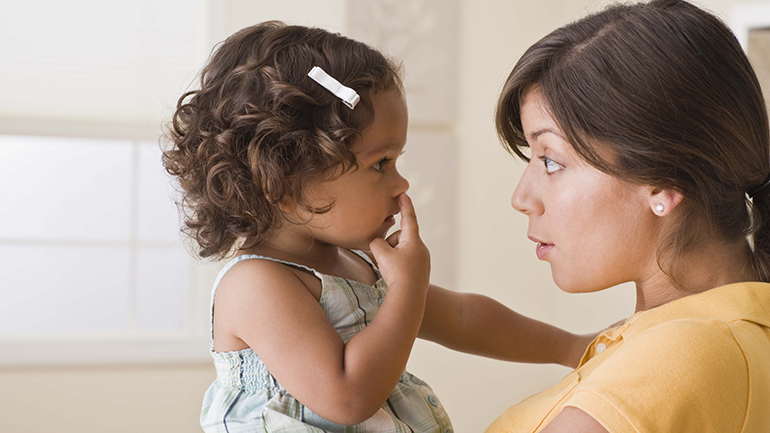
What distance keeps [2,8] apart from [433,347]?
7.22 ft

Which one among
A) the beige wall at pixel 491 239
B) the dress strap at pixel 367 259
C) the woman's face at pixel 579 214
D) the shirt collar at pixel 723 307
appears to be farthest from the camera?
the beige wall at pixel 491 239

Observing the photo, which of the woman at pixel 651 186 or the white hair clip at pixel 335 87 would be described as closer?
the woman at pixel 651 186

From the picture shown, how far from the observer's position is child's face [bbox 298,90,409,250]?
119cm

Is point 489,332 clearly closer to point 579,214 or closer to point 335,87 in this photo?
point 579,214

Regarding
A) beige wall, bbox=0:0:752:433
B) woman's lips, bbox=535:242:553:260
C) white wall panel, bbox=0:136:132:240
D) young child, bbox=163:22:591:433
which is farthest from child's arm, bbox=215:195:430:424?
beige wall, bbox=0:0:752:433

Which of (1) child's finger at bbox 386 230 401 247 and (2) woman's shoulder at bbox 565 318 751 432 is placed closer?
(2) woman's shoulder at bbox 565 318 751 432

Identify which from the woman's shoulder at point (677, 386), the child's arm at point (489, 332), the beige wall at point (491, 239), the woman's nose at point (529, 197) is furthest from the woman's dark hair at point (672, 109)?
the beige wall at point (491, 239)

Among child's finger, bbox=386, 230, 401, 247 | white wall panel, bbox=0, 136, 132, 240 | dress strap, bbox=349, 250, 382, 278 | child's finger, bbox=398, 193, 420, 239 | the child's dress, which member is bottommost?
white wall panel, bbox=0, 136, 132, 240

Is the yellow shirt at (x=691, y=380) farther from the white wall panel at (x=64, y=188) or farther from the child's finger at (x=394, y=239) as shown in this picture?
the white wall panel at (x=64, y=188)

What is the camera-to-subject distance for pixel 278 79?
1.15 meters

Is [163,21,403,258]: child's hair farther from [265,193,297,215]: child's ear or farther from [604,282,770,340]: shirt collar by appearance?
[604,282,770,340]: shirt collar

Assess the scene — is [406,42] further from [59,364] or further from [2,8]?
[59,364]

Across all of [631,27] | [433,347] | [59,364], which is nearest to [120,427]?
[59,364]

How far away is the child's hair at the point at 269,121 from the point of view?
1.15 metres
